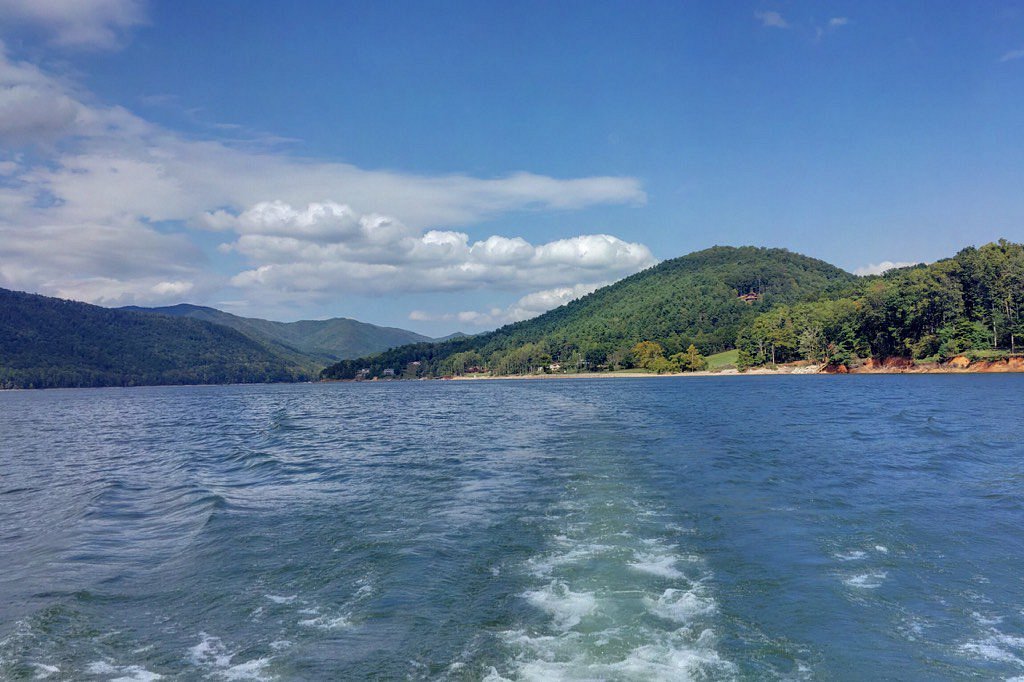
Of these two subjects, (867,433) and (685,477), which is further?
(867,433)

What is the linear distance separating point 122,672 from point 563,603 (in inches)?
275

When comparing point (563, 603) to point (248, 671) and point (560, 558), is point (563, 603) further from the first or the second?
point (248, 671)

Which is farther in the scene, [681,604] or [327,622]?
[681,604]

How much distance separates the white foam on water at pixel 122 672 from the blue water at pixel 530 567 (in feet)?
0.13

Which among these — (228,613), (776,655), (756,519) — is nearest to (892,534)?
(756,519)

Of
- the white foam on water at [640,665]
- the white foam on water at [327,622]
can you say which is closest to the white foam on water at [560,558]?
the white foam on water at [640,665]

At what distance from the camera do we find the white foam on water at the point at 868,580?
1138cm

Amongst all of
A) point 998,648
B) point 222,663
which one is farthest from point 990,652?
point 222,663

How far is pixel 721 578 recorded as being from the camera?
12.0m

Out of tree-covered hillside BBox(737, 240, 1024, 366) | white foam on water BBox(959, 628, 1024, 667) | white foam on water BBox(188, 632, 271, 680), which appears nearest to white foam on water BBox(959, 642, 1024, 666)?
white foam on water BBox(959, 628, 1024, 667)

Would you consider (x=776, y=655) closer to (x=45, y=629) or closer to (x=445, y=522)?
(x=445, y=522)

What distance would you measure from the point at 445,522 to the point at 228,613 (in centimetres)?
665

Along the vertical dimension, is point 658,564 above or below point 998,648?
below

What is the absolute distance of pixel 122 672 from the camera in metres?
8.66
